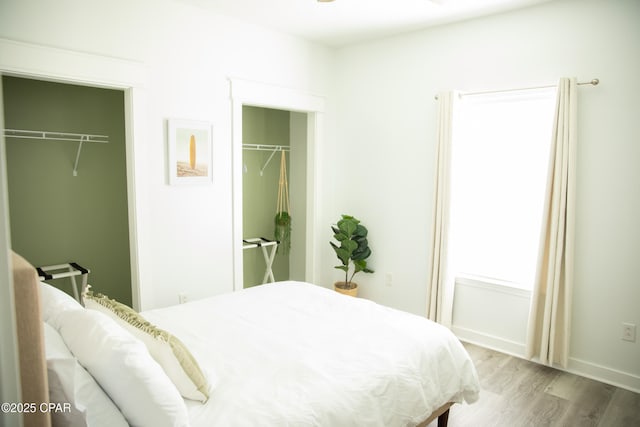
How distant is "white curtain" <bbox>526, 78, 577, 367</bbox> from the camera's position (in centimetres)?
309

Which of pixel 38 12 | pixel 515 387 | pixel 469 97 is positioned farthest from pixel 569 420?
pixel 38 12

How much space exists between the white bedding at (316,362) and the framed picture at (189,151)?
1.15m

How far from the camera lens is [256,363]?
Answer: 200 cm

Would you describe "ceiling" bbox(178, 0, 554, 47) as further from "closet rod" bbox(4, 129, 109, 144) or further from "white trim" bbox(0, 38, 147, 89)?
"closet rod" bbox(4, 129, 109, 144)

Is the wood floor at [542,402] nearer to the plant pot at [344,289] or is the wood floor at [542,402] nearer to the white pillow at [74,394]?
the plant pot at [344,289]

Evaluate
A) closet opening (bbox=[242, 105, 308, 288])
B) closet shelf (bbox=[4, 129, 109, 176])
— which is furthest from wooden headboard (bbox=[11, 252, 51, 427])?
closet opening (bbox=[242, 105, 308, 288])

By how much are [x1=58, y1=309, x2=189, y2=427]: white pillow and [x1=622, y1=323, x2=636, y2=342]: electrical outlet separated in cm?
305

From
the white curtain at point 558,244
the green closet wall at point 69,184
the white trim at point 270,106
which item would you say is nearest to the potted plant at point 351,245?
the white trim at point 270,106

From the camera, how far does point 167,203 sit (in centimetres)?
341

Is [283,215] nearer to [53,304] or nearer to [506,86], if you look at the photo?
[506,86]

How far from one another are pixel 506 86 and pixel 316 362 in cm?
276

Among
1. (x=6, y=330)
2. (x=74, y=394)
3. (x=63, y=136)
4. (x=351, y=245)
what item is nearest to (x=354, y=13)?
(x=351, y=245)

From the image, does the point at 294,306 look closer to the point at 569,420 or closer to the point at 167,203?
the point at 167,203

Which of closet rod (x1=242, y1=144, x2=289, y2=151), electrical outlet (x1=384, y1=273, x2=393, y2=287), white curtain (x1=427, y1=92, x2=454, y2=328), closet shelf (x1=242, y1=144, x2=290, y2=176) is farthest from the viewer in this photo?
closet shelf (x1=242, y1=144, x2=290, y2=176)
